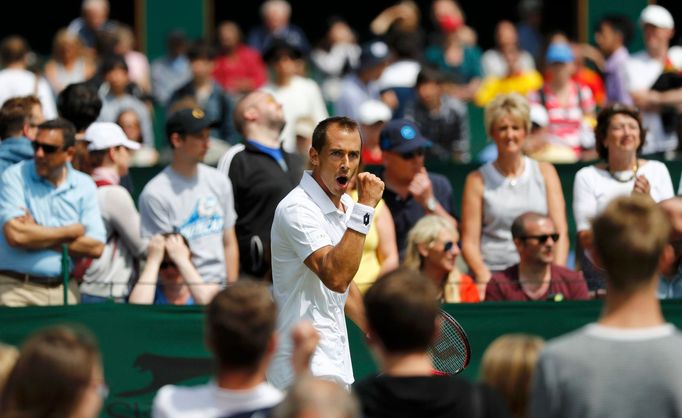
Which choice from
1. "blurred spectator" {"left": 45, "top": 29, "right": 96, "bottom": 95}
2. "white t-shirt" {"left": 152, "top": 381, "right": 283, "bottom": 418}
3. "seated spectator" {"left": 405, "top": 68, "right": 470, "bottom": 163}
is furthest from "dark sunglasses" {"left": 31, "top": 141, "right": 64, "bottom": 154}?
"blurred spectator" {"left": 45, "top": 29, "right": 96, "bottom": 95}

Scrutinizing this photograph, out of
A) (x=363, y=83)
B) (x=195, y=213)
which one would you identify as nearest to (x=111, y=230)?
(x=195, y=213)

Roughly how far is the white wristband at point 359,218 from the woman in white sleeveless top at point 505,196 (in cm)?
317

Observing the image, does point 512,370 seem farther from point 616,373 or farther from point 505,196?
point 505,196

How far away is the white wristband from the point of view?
6285 mm

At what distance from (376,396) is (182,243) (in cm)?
452

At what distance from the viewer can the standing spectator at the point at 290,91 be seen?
13539mm

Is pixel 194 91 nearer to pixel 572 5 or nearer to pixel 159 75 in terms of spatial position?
pixel 159 75

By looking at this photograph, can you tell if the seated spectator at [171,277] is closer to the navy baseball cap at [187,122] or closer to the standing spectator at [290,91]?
the navy baseball cap at [187,122]

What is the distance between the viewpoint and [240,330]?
4.59m

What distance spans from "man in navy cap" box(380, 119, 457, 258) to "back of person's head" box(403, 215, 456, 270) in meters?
0.58

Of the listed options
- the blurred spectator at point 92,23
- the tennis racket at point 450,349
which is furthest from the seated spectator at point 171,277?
the blurred spectator at point 92,23

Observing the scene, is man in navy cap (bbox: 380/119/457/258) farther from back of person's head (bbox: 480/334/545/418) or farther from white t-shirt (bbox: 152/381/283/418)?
white t-shirt (bbox: 152/381/283/418)

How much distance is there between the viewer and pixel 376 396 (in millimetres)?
4582

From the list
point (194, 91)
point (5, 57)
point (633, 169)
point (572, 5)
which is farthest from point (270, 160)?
point (572, 5)
